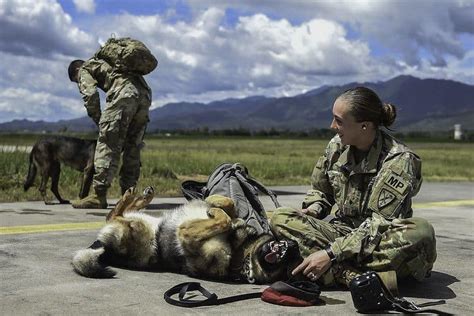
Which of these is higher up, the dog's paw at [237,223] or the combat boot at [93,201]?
the dog's paw at [237,223]

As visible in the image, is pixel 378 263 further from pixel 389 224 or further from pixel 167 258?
pixel 167 258

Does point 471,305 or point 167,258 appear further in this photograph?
point 167,258

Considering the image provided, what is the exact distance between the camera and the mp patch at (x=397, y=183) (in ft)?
13.4

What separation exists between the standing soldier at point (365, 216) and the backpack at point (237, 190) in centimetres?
40

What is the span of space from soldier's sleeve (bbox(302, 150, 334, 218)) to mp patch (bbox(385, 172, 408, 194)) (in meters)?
0.67

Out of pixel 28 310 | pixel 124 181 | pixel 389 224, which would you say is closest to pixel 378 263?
pixel 389 224

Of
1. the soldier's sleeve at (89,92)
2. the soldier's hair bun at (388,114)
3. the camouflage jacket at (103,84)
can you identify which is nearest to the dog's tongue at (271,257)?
the soldier's hair bun at (388,114)

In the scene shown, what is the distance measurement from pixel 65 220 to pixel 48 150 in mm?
2021

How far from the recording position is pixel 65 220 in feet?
23.2

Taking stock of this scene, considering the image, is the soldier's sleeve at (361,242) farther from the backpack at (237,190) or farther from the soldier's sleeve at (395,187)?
the backpack at (237,190)

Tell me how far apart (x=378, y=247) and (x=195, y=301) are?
1206 millimetres

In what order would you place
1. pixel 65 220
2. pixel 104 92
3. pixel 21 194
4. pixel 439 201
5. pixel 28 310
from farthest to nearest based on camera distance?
pixel 439 201, pixel 21 194, pixel 104 92, pixel 65 220, pixel 28 310

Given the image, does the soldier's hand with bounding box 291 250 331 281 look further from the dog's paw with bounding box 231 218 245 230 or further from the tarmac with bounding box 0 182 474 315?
the dog's paw with bounding box 231 218 245 230

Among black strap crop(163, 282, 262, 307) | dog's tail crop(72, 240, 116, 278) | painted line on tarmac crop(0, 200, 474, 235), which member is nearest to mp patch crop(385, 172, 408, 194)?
black strap crop(163, 282, 262, 307)
